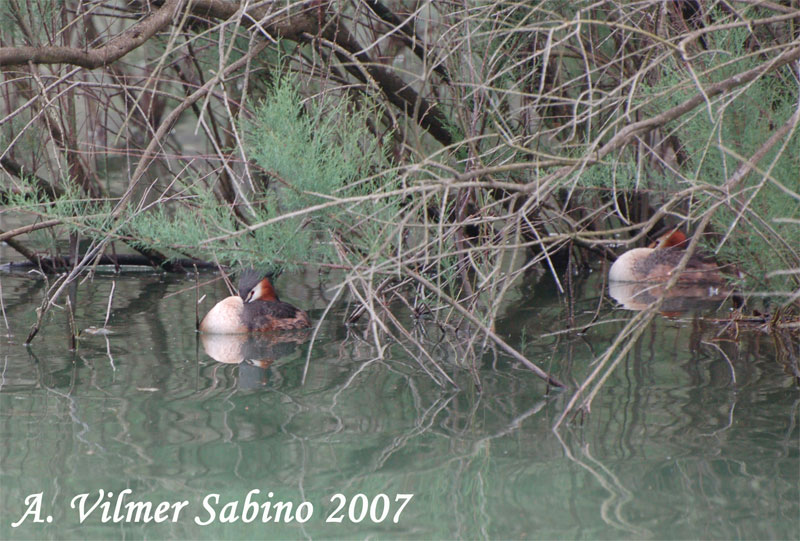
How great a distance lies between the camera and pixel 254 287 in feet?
24.0

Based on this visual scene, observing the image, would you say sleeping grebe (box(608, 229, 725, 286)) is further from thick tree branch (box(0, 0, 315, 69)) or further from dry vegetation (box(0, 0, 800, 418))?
thick tree branch (box(0, 0, 315, 69))

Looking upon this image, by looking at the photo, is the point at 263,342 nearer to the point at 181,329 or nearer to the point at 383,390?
the point at 181,329

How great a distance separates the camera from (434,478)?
13.1ft

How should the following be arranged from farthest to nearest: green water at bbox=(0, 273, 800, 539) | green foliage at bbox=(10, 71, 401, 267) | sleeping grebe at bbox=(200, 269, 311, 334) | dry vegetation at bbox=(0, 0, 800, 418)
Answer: sleeping grebe at bbox=(200, 269, 311, 334) < green foliage at bbox=(10, 71, 401, 267) < dry vegetation at bbox=(0, 0, 800, 418) < green water at bbox=(0, 273, 800, 539)

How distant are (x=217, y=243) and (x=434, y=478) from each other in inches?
80.2

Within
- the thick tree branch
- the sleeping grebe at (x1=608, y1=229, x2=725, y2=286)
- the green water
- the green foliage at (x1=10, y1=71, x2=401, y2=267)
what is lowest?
the sleeping grebe at (x1=608, y1=229, x2=725, y2=286)

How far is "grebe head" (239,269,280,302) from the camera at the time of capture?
7.26 m

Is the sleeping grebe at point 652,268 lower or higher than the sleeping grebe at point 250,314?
lower

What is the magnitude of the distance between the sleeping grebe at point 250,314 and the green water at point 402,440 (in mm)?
484

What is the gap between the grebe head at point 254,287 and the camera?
23.8 ft

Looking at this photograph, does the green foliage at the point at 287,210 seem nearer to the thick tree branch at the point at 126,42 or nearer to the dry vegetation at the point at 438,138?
the dry vegetation at the point at 438,138

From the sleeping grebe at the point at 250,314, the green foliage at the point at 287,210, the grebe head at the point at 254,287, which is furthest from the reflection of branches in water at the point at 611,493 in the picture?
the grebe head at the point at 254,287

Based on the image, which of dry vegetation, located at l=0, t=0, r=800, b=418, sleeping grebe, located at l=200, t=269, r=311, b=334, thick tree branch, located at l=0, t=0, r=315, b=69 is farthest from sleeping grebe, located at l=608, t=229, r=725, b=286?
thick tree branch, located at l=0, t=0, r=315, b=69

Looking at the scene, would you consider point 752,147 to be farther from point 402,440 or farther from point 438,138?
point 402,440
